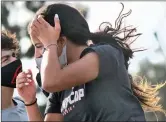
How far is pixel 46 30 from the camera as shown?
269cm

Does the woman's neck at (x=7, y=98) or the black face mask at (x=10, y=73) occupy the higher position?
the black face mask at (x=10, y=73)

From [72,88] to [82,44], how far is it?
278 mm

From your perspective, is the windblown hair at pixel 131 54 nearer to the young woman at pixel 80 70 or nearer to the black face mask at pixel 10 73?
the young woman at pixel 80 70

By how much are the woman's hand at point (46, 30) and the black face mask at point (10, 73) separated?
1290mm

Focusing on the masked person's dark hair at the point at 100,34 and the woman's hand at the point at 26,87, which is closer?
the masked person's dark hair at the point at 100,34

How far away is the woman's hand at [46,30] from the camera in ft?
8.80

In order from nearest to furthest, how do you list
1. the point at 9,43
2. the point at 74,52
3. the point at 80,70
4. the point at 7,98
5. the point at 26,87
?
the point at 80,70 → the point at 74,52 → the point at 26,87 → the point at 7,98 → the point at 9,43

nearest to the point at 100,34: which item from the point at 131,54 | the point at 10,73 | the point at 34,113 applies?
the point at 131,54

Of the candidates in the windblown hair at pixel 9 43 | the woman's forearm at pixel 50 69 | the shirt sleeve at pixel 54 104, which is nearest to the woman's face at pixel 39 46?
the woman's forearm at pixel 50 69

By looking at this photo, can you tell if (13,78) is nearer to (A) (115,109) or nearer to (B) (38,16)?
(B) (38,16)

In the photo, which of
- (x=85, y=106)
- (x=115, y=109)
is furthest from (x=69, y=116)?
(x=115, y=109)

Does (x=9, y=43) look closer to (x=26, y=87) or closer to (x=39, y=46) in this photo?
(x=26, y=87)

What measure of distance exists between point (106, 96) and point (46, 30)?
523 mm

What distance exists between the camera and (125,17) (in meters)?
3.40
